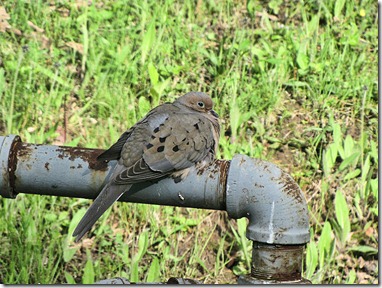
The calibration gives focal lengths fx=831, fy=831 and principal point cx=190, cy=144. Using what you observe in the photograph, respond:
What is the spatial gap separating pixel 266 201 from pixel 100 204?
0.64 m

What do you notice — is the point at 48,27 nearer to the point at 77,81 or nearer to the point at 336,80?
the point at 77,81

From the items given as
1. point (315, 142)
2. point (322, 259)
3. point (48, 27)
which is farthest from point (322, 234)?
point (48, 27)

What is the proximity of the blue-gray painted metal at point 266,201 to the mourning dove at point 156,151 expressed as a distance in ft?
0.86

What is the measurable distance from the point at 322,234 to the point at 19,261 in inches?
69.5

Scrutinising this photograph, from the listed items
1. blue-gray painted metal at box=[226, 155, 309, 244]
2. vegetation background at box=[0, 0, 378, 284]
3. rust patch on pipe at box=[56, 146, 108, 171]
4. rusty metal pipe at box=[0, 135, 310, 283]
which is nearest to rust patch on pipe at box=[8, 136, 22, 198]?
Answer: rusty metal pipe at box=[0, 135, 310, 283]

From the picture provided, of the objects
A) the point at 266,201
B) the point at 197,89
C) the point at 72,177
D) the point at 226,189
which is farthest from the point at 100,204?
the point at 197,89

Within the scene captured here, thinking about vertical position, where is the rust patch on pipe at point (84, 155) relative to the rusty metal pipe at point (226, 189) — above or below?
above

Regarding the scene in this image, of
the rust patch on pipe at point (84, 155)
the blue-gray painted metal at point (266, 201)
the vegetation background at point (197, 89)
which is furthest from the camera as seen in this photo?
the vegetation background at point (197, 89)

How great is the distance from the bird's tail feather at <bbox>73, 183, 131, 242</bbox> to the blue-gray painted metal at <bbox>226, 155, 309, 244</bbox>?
46 cm

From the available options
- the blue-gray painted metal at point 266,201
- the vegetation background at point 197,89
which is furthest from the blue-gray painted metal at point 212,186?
the vegetation background at point 197,89

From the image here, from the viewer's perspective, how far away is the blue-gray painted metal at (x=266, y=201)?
3055 mm

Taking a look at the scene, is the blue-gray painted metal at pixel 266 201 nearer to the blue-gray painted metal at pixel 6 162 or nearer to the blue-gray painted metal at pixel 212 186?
the blue-gray painted metal at pixel 212 186

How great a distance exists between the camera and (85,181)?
318 centimetres

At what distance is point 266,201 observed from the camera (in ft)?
10.0
